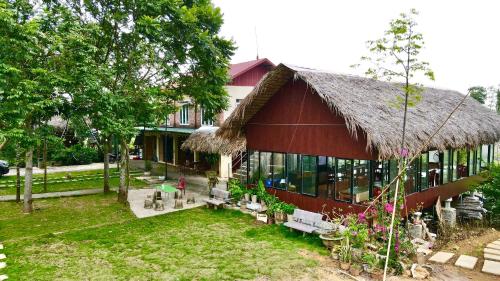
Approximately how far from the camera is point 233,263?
9555 mm

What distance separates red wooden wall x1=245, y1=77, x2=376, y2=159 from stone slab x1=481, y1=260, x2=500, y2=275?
176 inches

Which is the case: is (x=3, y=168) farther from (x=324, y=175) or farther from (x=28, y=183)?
(x=324, y=175)

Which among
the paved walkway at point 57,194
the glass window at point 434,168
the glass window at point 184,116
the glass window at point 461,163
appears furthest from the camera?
the glass window at point 184,116

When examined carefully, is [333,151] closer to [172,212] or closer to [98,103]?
[172,212]

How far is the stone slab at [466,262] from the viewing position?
10.1 meters

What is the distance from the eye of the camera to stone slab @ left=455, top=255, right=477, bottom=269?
10.1 m

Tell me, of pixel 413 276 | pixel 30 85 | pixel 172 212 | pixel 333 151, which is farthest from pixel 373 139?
pixel 30 85

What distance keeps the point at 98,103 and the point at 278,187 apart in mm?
8305

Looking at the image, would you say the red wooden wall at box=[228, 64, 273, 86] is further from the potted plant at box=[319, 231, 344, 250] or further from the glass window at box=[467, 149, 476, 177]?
the potted plant at box=[319, 231, 344, 250]

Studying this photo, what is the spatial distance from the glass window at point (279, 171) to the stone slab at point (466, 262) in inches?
276

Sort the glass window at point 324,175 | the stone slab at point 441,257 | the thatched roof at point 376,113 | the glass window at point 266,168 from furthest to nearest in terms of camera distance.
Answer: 1. the glass window at point 266,168
2. the glass window at point 324,175
3. the thatched roof at point 376,113
4. the stone slab at point 441,257

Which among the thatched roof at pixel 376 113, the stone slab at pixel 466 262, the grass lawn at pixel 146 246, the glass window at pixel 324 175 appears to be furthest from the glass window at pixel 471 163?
the grass lawn at pixel 146 246

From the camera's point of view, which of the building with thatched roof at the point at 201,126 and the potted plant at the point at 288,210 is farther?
the building with thatched roof at the point at 201,126

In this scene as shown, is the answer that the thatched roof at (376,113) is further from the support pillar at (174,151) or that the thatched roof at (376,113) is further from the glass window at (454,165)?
the support pillar at (174,151)
